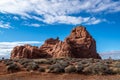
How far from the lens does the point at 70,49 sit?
7650cm

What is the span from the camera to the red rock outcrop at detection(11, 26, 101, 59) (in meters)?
77.2

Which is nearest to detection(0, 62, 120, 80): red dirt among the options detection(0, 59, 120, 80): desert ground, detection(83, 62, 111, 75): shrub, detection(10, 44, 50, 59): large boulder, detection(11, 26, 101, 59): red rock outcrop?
detection(0, 59, 120, 80): desert ground

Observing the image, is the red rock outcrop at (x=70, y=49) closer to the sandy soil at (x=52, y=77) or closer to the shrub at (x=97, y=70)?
the shrub at (x=97, y=70)

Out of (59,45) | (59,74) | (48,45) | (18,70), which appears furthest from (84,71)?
(48,45)

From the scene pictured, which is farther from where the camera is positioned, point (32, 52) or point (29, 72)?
point (32, 52)

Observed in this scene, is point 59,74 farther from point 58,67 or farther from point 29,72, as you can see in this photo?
point 29,72

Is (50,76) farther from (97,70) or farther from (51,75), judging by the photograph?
(97,70)

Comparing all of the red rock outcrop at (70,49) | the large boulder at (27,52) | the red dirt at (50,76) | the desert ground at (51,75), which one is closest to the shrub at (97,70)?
the desert ground at (51,75)

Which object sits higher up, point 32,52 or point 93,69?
point 32,52

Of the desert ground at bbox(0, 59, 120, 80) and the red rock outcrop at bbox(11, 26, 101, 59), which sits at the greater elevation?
the red rock outcrop at bbox(11, 26, 101, 59)

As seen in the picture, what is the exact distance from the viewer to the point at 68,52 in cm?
7494

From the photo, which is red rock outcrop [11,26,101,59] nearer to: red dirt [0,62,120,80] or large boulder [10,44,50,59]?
large boulder [10,44,50,59]

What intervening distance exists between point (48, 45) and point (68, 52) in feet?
55.3

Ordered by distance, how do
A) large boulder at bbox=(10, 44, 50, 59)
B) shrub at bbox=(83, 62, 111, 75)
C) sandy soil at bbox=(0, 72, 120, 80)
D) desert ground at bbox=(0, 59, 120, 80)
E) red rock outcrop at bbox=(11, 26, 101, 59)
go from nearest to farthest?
sandy soil at bbox=(0, 72, 120, 80)
desert ground at bbox=(0, 59, 120, 80)
shrub at bbox=(83, 62, 111, 75)
red rock outcrop at bbox=(11, 26, 101, 59)
large boulder at bbox=(10, 44, 50, 59)
